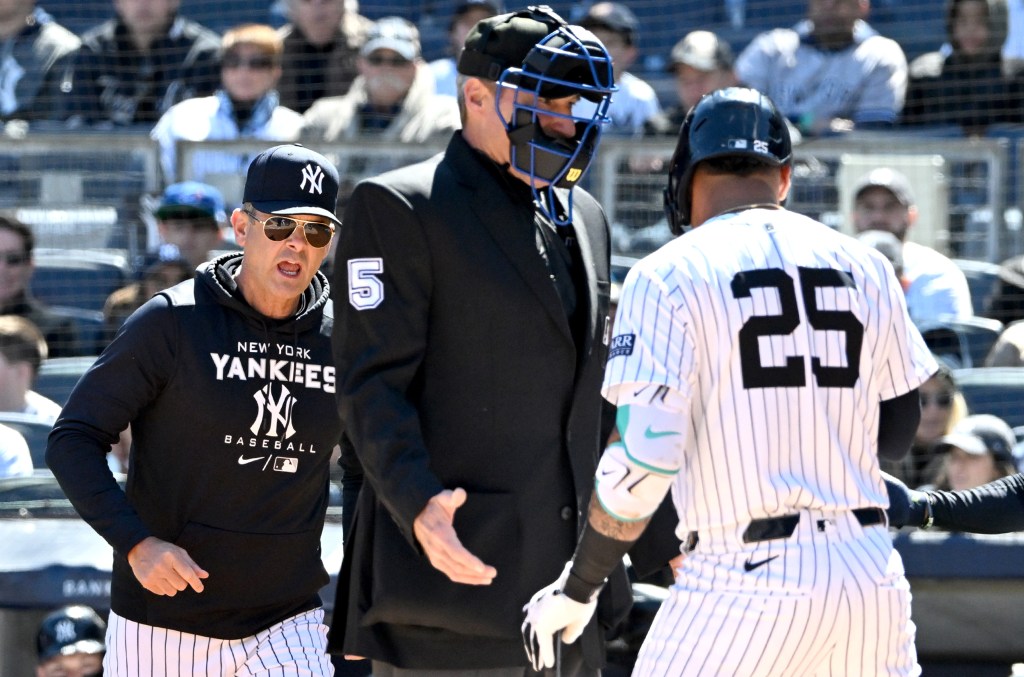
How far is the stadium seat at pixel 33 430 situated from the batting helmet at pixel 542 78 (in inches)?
124

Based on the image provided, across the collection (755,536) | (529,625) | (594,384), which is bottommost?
(529,625)

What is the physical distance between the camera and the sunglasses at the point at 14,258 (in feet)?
22.3

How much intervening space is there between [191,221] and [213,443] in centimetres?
345

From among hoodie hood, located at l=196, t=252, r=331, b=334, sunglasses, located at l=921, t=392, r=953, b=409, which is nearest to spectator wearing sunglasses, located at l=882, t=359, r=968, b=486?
sunglasses, located at l=921, t=392, r=953, b=409

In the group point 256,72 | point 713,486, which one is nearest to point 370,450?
point 713,486

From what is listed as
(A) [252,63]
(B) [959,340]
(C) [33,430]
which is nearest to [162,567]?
(C) [33,430]

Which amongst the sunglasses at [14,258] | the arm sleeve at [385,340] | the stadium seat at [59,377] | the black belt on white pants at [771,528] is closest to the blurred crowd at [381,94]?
the sunglasses at [14,258]

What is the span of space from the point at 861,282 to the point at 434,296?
78 centimetres

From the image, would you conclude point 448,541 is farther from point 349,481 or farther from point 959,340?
point 959,340

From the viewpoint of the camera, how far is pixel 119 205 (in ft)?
24.0

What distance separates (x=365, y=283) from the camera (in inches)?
111

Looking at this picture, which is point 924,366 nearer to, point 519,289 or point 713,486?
point 713,486

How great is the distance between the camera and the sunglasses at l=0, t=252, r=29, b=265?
22.3ft

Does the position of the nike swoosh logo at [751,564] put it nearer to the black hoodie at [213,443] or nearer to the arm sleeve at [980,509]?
the arm sleeve at [980,509]
